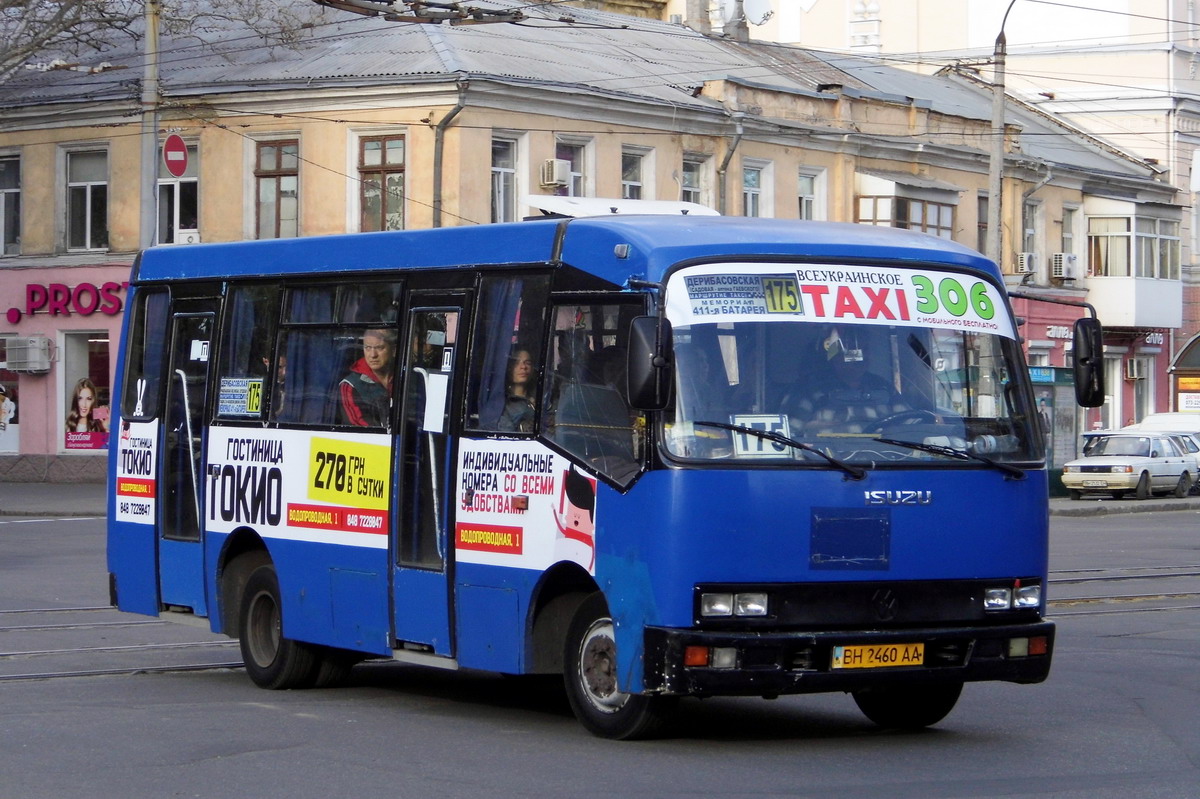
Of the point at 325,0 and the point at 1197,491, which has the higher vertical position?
the point at 325,0

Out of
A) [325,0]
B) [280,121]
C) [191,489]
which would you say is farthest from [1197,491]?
[191,489]

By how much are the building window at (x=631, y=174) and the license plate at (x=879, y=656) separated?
2966 centimetres

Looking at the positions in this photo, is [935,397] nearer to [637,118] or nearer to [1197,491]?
[637,118]

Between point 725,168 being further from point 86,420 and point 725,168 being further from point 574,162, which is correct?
point 86,420

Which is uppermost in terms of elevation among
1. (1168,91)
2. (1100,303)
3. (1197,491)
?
(1168,91)

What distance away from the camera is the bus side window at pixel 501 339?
9328 millimetres

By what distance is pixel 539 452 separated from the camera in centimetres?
916

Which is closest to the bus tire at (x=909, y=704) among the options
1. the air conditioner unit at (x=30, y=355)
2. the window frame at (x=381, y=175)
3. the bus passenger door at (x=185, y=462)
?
the bus passenger door at (x=185, y=462)

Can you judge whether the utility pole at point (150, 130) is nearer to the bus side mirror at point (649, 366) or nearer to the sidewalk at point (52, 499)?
the sidewalk at point (52, 499)

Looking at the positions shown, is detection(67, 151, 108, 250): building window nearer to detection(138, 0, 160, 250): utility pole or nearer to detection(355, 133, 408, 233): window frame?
detection(355, 133, 408, 233): window frame

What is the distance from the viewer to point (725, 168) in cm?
3953

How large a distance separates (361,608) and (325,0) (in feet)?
50.2

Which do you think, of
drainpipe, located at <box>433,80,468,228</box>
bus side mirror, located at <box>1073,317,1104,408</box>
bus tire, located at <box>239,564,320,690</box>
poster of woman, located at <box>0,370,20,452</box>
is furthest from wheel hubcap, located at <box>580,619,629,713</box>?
poster of woman, located at <box>0,370,20,452</box>

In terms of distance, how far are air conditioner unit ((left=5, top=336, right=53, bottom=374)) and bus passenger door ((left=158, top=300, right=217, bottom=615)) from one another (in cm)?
2646
